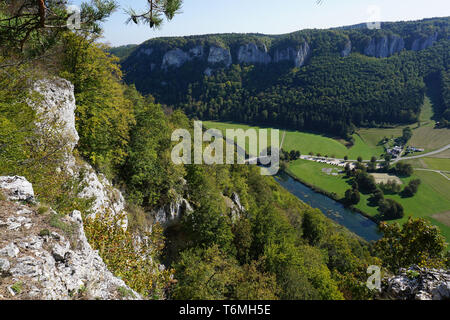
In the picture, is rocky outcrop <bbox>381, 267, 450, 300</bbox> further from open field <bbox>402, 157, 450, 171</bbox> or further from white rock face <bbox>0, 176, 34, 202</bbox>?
open field <bbox>402, 157, 450, 171</bbox>

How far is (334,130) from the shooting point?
133 m

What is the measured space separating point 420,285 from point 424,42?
827 feet

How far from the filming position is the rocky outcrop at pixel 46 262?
4.71 m

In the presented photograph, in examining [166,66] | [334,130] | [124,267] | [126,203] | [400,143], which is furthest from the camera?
[166,66]

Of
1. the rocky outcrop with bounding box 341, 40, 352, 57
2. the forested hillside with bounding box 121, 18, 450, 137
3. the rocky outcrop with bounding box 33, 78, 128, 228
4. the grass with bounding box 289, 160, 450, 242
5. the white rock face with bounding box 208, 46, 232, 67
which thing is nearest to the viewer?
the rocky outcrop with bounding box 33, 78, 128, 228

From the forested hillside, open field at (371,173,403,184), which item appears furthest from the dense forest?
the forested hillside

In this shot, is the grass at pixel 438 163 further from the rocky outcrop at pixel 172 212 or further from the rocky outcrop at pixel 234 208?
the rocky outcrop at pixel 172 212

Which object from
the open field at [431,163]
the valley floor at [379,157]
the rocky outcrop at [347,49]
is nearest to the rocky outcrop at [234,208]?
the valley floor at [379,157]

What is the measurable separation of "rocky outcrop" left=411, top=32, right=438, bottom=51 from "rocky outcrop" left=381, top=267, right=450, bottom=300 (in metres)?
250

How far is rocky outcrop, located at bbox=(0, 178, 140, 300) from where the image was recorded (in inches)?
185

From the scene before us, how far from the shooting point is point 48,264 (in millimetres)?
5309

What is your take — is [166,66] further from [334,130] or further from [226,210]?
[226,210]

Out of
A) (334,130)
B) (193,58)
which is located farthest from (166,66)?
(334,130)
